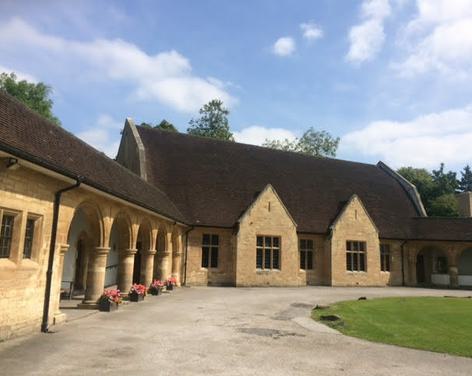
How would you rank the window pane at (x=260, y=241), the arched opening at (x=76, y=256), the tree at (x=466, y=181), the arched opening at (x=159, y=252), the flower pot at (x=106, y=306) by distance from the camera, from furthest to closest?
the tree at (x=466, y=181) → the window pane at (x=260, y=241) → the arched opening at (x=159, y=252) → the arched opening at (x=76, y=256) → the flower pot at (x=106, y=306)

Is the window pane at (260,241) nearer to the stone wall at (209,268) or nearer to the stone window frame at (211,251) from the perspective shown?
the stone wall at (209,268)

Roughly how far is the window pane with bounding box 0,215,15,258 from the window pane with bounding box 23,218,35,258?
63 cm

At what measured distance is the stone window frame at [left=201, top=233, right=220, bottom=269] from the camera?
2725cm

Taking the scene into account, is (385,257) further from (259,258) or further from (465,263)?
(259,258)

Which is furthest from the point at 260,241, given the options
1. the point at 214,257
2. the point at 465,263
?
the point at 465,263

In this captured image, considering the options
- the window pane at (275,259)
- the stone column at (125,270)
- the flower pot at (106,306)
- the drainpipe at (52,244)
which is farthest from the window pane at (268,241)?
the drainpipe at (52,244)

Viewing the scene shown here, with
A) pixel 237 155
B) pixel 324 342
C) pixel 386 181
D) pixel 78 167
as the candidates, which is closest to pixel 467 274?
pixel 386 181

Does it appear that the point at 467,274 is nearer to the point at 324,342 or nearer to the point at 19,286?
the point at 324,342

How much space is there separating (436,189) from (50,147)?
2132 inches

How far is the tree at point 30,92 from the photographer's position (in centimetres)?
4578

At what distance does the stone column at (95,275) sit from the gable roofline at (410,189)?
28.6 metres

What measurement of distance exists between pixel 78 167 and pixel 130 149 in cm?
1922

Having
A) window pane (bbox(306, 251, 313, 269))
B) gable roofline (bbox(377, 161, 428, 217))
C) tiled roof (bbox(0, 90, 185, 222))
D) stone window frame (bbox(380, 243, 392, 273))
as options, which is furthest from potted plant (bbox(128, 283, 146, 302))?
gable roofline (bbox(377, 161, 428, 217))

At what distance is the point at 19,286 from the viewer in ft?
31.1
